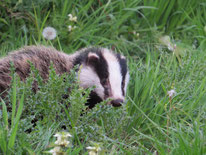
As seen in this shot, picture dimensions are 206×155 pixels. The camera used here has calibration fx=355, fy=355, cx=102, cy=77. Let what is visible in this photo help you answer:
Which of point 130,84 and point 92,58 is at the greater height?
point 92,58

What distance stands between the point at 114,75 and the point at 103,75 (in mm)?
124

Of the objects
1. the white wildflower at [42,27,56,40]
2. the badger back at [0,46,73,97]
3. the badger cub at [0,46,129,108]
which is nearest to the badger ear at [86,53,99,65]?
the badger cub at [0,46,129,108]

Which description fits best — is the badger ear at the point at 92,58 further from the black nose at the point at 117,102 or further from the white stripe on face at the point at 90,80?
the black nose at the point at 117,102

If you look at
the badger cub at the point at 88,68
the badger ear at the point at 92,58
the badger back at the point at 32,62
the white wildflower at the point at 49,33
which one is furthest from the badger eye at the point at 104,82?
the white wildflower at the point at 49,33

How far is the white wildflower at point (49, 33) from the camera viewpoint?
17.4 feet

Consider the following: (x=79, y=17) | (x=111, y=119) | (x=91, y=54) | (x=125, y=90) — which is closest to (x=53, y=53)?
(x=91, y=54)

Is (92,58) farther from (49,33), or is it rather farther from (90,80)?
(49,33)

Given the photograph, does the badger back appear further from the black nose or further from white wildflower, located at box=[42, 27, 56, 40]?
white wildflower, located at box=[42, 27, 56, 40]

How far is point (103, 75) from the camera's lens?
3.98m

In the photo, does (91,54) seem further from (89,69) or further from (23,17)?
(23,17)

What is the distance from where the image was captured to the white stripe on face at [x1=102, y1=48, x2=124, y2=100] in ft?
12.6

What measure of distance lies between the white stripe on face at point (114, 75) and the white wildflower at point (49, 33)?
50.6 inches

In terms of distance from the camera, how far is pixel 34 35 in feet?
18.0

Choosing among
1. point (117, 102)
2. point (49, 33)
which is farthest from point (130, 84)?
point (49, 33)
